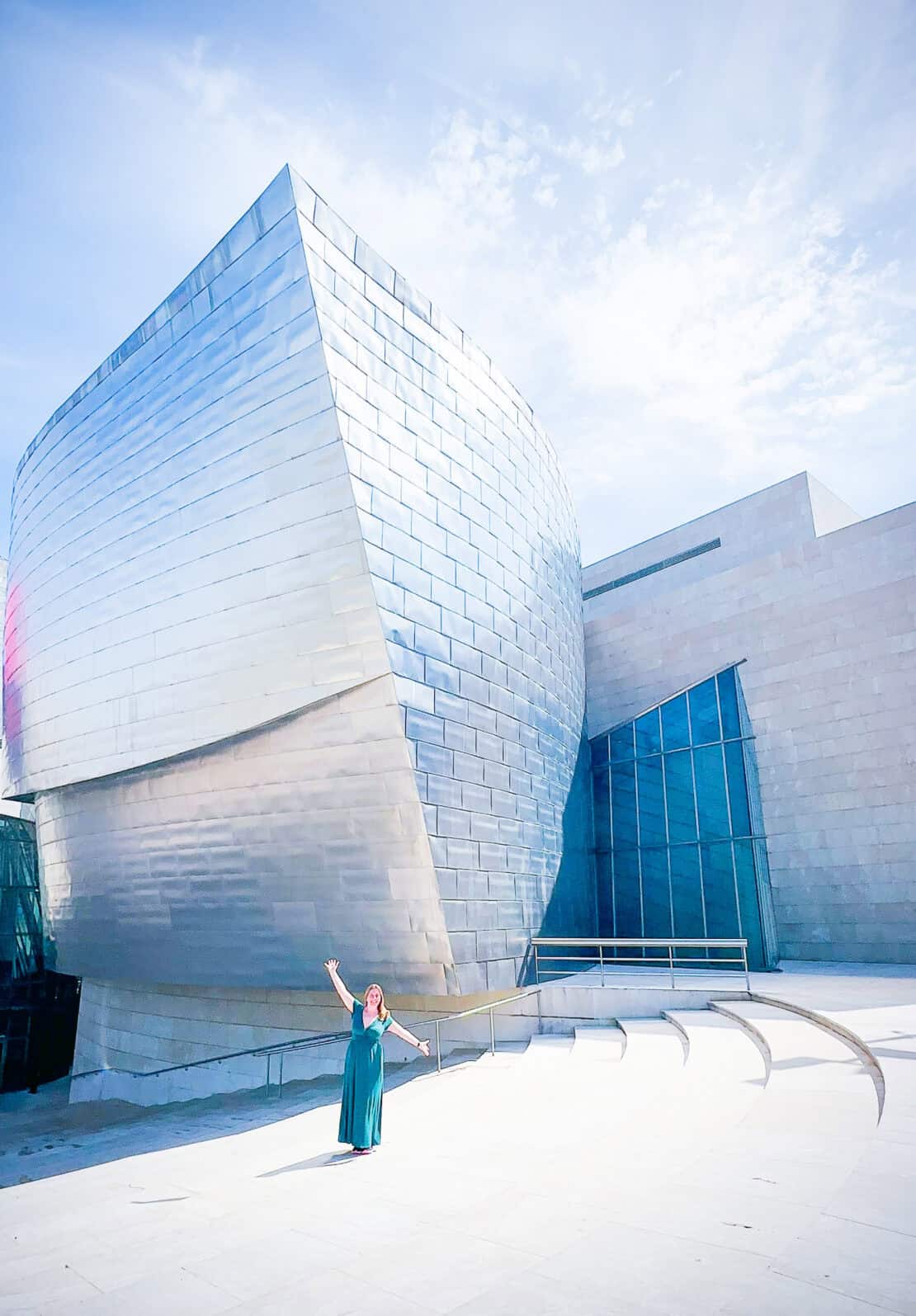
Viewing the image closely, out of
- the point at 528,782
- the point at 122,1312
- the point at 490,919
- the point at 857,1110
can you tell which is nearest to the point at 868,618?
the point at 528,782

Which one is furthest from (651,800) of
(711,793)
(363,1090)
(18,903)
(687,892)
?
(18,903)

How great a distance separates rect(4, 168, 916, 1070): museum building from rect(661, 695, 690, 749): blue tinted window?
0.08 metres

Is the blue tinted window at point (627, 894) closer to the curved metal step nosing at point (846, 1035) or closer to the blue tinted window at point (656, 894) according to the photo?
the blue tinted window at point (656, 894)

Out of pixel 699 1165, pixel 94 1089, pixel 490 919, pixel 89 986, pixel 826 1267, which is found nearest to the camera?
pixel 826 1267

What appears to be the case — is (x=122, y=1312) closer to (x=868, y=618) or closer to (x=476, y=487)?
(x=476, y=487)

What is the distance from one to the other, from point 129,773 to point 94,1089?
33.4 ft

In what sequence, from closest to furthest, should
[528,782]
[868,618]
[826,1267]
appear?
[826,1267] < [528,782] < [868,618]

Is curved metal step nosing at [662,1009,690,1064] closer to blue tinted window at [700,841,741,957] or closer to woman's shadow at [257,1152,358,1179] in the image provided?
woman's shadow at [257,1152,358,1179]

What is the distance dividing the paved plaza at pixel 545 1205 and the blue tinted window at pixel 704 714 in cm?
1156

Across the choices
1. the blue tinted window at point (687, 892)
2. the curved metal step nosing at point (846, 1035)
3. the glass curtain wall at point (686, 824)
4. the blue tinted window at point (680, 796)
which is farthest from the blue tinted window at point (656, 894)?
the curved metal step nosing at point (846, 1035)

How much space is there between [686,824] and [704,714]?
2.89 m

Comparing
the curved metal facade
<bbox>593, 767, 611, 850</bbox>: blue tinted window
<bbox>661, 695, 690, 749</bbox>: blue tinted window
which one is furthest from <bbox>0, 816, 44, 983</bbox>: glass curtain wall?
<bbox>661, 695, 690, 749</bbox>: blue tinted window

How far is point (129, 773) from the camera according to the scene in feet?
51.0

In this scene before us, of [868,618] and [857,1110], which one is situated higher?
[868,618]
